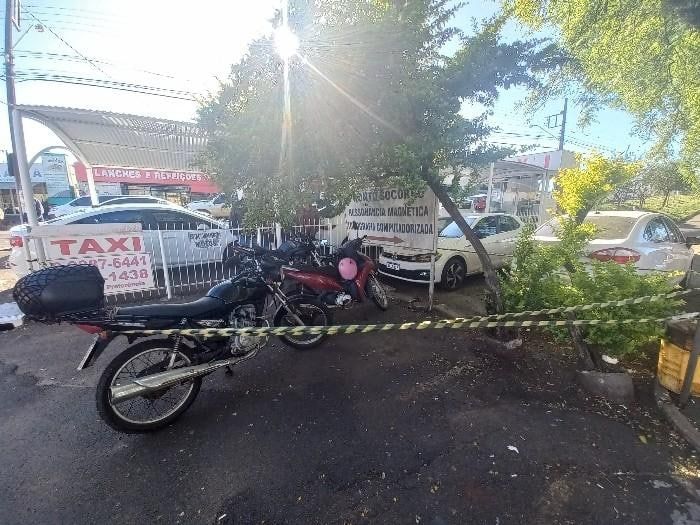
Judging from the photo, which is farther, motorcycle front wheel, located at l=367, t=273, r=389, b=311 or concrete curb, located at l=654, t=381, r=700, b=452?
motorcycle front wheel, located at l=367, t=273, r=389, b=311

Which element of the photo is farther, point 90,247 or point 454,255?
point 454,255

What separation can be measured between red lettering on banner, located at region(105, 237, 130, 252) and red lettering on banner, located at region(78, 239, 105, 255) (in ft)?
0.46

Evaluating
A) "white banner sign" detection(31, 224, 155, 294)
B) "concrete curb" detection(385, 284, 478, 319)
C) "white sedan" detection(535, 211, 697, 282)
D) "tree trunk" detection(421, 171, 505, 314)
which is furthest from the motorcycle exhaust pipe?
"white sedan" detection(535, 211, 697, 282)

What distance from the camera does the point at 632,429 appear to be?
106 inches

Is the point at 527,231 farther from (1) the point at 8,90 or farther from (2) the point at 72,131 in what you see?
(1) the point at 8,90

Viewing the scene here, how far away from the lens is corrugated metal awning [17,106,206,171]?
6910mm

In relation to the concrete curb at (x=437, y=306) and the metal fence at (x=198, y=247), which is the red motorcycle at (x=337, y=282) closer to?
the concrete curb at (x=437, y=306)

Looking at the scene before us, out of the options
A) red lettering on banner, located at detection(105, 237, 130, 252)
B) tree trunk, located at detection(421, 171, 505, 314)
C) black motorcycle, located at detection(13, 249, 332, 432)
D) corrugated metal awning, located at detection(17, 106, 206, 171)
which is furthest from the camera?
corrugated metal awning, located at detection(17, 106, 206, 171)

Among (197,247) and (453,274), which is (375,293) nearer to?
(453,274)

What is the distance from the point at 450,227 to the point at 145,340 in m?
5.91

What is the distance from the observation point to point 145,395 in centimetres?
265

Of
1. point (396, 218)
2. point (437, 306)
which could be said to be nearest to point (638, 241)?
point (437, 306)

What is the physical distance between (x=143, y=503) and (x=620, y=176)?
5657 millimetres

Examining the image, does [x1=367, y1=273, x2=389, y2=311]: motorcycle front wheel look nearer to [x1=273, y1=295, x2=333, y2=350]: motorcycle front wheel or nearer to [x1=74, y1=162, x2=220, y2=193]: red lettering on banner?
[x1=273, y1=295, x2=333, y2=350]: motorcycle front wheel
